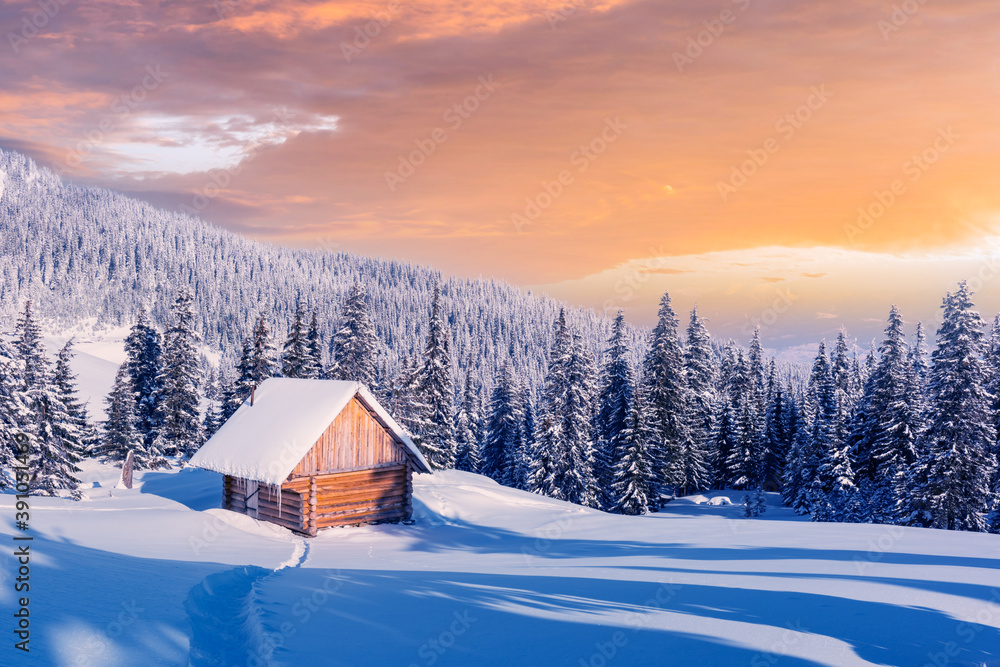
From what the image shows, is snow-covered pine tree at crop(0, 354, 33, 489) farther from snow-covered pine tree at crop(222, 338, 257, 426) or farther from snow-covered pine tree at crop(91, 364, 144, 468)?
snow-covered pine tree at crop(222, 338, 257, 426)

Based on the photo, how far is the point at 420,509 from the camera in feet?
93.9

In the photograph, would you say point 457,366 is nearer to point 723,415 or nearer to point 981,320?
point 723,415

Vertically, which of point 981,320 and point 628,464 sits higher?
point 981,320

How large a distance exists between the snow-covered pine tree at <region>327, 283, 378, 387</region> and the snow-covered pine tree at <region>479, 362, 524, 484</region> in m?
16.8

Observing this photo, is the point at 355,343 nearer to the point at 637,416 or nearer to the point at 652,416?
the point at 637,416

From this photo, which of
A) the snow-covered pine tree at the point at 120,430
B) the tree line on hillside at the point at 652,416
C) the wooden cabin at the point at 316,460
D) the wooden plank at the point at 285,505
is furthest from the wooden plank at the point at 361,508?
the snow-covered pine tree at the point at 120,430

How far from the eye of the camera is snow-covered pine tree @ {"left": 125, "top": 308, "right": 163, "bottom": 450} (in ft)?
166

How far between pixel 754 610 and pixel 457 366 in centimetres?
17172

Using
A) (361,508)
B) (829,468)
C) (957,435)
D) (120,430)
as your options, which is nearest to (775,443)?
(829,468)

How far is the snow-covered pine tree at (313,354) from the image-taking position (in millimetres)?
47188

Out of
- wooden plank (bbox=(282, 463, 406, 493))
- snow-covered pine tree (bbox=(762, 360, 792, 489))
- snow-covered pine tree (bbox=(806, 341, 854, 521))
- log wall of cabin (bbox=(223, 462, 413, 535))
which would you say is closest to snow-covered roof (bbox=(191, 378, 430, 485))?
wooden plank (bbox=(282, 463, 406, 493))

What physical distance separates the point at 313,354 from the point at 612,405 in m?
24.0

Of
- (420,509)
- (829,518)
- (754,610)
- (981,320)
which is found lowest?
(829,518)

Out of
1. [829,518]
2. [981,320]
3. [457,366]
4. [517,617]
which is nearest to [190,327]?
[517,617]
